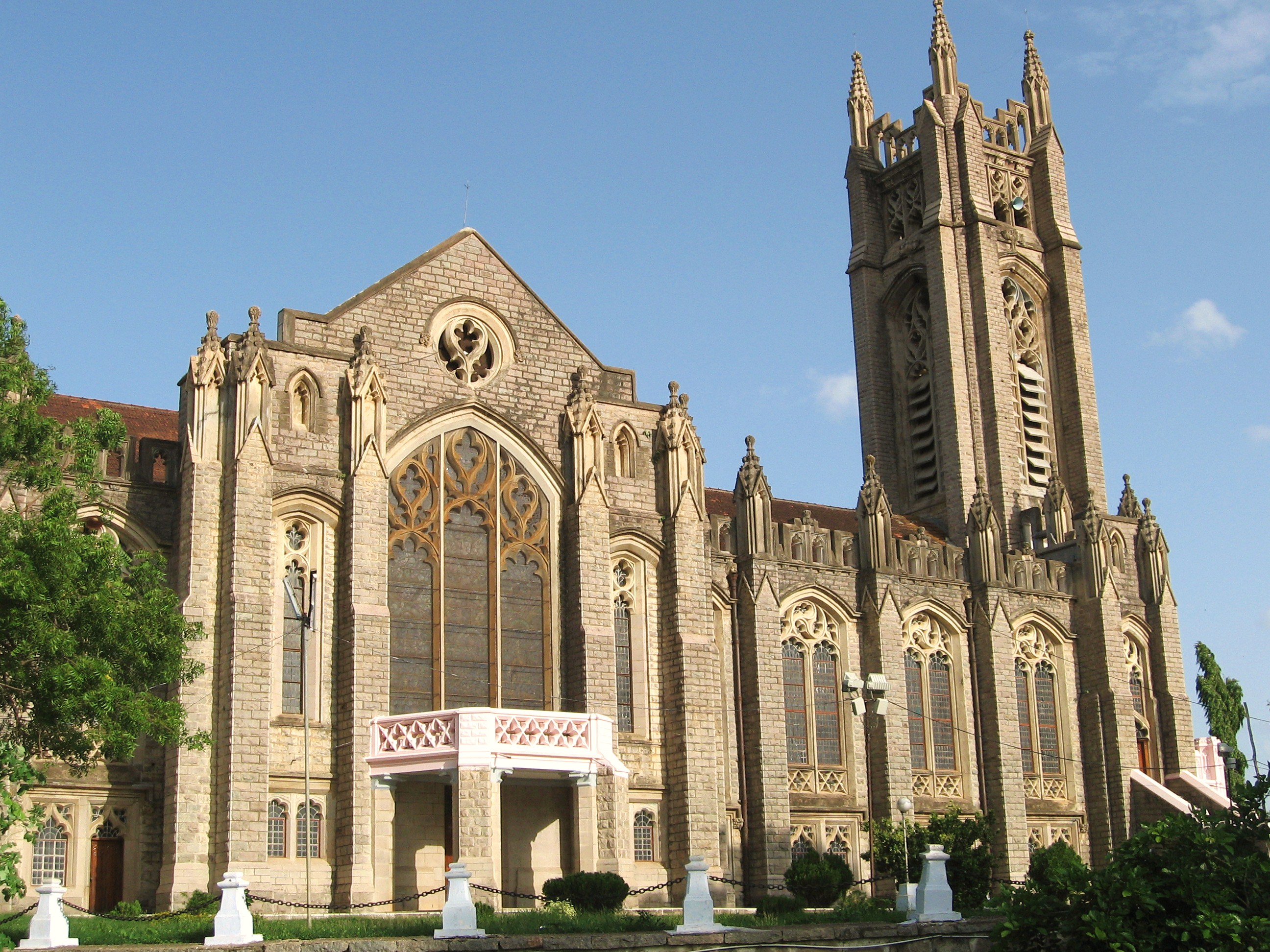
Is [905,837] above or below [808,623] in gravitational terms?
below

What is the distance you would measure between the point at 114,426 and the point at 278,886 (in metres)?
8.76

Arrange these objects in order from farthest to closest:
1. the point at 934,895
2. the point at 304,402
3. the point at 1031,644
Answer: the point at 1031,644 → the point at 304,402 → the point at 934,895

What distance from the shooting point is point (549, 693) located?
3300cm

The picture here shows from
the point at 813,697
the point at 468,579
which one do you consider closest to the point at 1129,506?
the point at 813,697

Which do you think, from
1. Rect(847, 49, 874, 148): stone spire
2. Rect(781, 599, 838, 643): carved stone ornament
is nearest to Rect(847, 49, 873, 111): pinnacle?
Rect(847, 49, 874, 148): stone spire

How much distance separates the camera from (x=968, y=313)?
49.2 m

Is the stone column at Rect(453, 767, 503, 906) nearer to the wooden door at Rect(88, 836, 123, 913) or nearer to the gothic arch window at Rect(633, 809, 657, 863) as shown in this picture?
the gothic arch window at Rect(633, 809, 657, 863)

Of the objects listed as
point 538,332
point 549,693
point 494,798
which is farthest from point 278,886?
point 538,332

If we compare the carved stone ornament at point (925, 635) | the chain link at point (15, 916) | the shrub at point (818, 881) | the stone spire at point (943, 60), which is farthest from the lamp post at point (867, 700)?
the stone spire at point (943, 60)

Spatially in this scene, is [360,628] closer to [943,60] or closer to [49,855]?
[49,855]

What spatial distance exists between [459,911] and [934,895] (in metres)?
6.97

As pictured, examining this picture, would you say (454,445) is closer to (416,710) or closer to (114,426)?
(416,710)

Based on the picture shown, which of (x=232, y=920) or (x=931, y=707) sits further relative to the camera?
(x=931, y=707)

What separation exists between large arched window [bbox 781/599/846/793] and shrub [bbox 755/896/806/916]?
8686mm
